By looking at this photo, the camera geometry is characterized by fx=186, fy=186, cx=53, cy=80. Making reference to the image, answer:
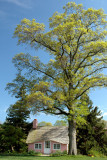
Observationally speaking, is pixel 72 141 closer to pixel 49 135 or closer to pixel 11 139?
pixel 11 139

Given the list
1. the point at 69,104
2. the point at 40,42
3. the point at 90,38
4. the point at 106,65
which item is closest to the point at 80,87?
the point at 69,104

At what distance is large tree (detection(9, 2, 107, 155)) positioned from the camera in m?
18.2

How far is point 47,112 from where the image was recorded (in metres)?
19.4

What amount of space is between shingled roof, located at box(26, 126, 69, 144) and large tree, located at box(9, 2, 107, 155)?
9719 mm

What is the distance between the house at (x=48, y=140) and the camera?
28.0 metres

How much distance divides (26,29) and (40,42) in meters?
2.04

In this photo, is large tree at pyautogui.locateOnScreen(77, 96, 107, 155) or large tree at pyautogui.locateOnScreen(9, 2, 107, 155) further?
large tree at pyautogui.locateOnScreen(77, 96, 107, 155)

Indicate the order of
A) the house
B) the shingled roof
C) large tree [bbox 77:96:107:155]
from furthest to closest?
the shingled roof
the house
large tree [bbox 77:96:107:155]

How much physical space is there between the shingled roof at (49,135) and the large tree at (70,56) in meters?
9.72

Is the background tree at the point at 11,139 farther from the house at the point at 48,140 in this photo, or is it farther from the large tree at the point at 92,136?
the large tree at the point at 92,136

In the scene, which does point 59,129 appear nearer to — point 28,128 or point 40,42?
point 28,128

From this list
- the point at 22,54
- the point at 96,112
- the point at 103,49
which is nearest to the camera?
the point at 103,49

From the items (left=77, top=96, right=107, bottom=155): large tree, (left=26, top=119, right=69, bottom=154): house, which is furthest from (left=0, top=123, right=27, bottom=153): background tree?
(left=77, top=96, right=107, bottom=155): large tree

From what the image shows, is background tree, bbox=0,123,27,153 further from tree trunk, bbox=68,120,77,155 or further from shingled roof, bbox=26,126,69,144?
tree trunk, bbox=68,120,77,155
